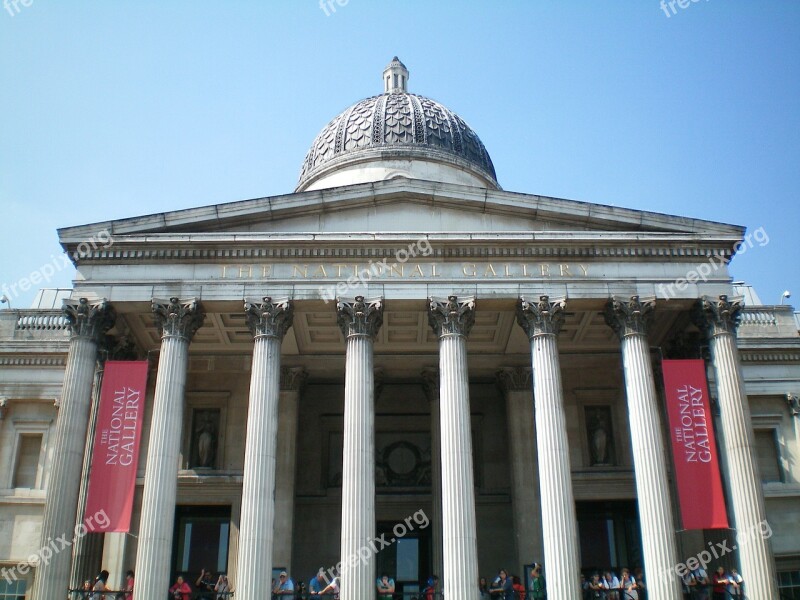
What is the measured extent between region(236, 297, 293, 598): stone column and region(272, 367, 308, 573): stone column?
427 cm

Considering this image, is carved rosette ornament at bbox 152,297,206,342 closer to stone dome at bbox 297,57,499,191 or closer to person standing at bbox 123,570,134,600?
person standing at bbox 123,570,134,600

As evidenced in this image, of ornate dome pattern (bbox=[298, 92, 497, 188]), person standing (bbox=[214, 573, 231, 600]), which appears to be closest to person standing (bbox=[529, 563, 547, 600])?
person standing (bbox=[214, 573, 231, 600])

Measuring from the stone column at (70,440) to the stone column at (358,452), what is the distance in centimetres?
732

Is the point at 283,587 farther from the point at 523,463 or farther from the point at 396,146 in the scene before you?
the point at 396,146

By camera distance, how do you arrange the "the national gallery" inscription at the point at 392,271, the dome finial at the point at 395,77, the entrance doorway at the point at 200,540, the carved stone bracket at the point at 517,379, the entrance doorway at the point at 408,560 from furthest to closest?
the dome finial at the point at 395,77 < the carved stone bracket at the point at 517,379 < the entrance doorway at the point at 408,560 < the entrance doorway at the point at 200,540 < the "the national gallery" inscription at the point at 392,271

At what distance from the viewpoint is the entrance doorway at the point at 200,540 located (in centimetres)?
2859

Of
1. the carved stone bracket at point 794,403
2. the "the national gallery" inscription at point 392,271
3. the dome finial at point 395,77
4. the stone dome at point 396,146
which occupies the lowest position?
the carved stone bracket at point 794,403

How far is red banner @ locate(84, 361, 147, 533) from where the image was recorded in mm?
22812

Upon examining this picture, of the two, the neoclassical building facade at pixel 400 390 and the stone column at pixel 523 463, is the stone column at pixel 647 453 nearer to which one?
the neoclassical building facade at pixel 400 390

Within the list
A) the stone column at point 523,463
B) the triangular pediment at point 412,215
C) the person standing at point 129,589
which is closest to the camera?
the person standing at point 129,589

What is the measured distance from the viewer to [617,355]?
30.3m

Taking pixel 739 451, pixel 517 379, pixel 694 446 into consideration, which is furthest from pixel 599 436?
pixel 739 451

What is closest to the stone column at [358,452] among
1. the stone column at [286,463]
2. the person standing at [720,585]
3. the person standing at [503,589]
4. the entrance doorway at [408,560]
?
the person standing at [503,589]

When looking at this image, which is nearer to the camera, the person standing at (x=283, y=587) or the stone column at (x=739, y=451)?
the stone column at (x=739, y=451)
